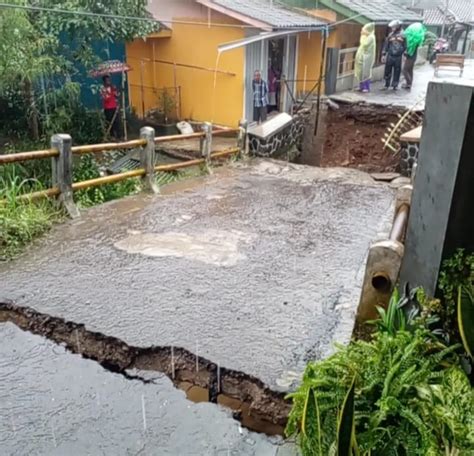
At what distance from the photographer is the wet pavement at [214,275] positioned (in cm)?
340

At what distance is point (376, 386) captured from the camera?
2.12 metres

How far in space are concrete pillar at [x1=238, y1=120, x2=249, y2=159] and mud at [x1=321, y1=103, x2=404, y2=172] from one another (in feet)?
9.62

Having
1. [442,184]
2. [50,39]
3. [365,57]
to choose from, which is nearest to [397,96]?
[365,57]

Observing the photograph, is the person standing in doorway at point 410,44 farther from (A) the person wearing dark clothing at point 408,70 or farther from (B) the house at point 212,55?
(B) the house at point 212,55

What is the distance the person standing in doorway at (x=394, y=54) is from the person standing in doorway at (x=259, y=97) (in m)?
3.88

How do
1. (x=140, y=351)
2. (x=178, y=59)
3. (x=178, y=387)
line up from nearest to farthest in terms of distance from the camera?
(x=178, y=387) < (x=140, y=351) < (x=178, y=59)

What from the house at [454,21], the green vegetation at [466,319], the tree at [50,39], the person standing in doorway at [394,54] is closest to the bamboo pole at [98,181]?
the tree at [50,39]

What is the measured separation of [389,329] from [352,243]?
3055 mm

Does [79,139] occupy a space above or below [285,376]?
below

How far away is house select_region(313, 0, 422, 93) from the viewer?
1409cm

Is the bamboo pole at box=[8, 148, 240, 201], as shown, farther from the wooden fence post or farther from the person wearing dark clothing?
the person wearing dark clothing

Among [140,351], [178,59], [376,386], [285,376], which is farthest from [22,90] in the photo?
[376,386]

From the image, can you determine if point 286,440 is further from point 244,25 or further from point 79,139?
point 244,25

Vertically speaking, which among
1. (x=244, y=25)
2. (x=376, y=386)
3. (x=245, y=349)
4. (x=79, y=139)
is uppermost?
(x=244, y=25)
